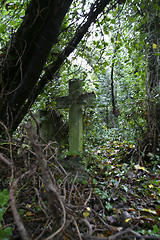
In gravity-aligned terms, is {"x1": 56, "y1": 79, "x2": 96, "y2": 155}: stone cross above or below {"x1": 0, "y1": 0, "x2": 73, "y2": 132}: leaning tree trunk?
below

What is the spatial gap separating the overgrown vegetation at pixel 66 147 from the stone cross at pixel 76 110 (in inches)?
9.0

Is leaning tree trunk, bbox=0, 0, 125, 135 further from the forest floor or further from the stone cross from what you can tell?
the stone cross

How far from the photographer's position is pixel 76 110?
334 centimetres

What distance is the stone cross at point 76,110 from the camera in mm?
3215

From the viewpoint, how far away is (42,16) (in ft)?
5.93

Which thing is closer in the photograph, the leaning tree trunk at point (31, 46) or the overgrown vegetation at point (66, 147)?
the overgrown vegetation at point (66, 147)

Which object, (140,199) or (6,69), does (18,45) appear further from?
(140,199)

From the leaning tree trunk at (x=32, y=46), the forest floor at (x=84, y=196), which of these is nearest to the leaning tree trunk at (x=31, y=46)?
the leaning tree trunk at (x=32, y=46)

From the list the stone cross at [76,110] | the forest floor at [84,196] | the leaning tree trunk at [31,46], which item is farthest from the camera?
the stone cross at [76,110]

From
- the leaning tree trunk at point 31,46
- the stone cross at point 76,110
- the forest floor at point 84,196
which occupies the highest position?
the leaning tree trunk at point 31,46

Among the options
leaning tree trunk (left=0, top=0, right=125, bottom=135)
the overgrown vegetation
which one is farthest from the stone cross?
leaning tree trunk (left=0, top=0, right=125, bottom=135)

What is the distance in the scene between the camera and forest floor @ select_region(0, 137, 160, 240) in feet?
3.12

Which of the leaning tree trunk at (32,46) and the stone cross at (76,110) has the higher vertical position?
Result: the leaning tree trunk at (32,46)

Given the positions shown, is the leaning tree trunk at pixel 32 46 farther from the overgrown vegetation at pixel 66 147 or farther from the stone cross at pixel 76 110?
the stone cross at pixel 76 110
